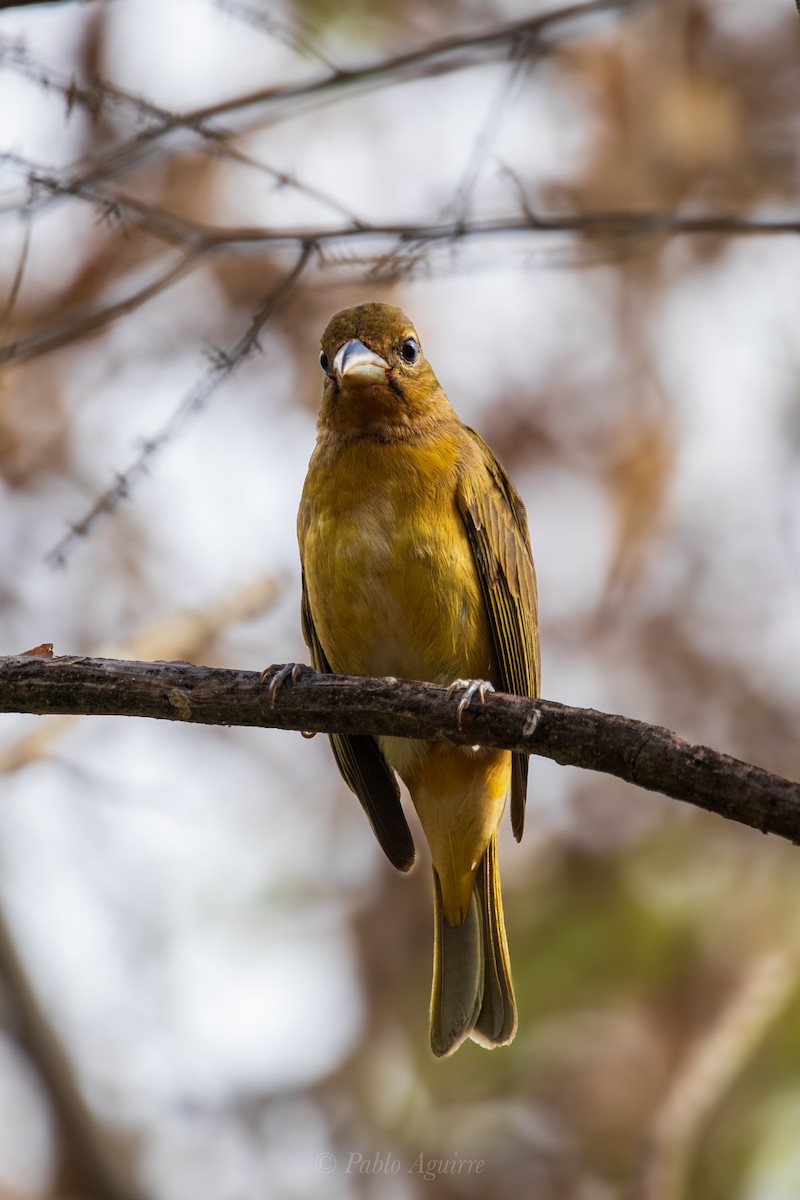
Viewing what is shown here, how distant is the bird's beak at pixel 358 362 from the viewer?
4.14 metres

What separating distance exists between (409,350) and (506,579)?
85cm

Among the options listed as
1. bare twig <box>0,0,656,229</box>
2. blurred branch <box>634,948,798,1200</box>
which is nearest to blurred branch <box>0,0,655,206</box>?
bare twig <box>0,0,656,229</box>

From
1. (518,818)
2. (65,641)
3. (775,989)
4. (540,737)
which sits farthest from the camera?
(65,641)

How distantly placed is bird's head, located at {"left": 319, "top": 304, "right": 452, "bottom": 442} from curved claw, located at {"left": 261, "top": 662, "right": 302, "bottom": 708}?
99 cm

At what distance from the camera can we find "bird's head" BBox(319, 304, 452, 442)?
416 cm

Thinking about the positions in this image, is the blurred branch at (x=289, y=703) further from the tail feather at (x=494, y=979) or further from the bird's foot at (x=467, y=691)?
the tail feather at (x=494, y=979)

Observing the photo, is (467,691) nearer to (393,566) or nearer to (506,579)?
(393,566)

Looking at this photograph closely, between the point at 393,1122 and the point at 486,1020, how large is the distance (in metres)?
1.67

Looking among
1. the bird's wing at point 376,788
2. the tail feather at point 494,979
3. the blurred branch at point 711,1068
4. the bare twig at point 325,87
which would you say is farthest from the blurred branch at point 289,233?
the blurred branch at point 711,1068

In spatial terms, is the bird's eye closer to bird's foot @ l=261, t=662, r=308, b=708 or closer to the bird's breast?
the bird's breast

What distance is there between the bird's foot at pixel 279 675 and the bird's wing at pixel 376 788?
95 centimetres

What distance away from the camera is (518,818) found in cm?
431

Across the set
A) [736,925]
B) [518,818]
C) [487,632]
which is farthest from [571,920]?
[487,632]

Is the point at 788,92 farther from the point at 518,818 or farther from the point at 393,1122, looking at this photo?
the point at 393,1122
